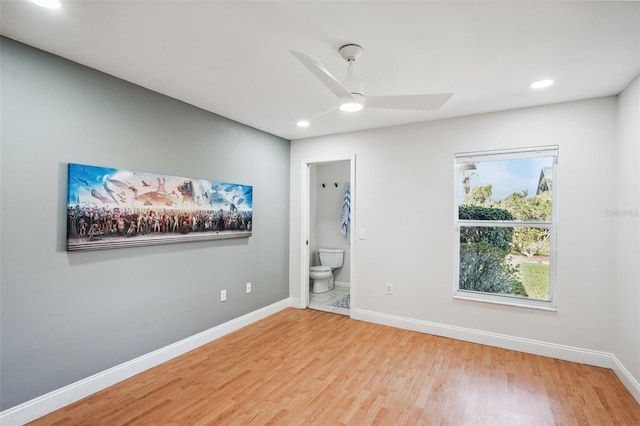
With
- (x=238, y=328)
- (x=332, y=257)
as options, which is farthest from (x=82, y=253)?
(x=332, y=257)

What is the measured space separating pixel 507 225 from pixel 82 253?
393 centimetres

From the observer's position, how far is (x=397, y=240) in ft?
12.4

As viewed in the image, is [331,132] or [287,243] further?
[287,243]

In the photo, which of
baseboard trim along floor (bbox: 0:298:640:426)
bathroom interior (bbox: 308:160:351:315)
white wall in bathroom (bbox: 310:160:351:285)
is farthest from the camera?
white wall in bathroom (bbox: 310:160:351:285)

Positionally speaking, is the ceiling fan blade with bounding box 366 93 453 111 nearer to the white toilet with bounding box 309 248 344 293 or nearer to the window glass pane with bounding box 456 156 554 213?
the window glass pane with bounding box 456 156 554 213

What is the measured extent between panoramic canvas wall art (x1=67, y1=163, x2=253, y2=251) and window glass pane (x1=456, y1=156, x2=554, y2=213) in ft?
8.76

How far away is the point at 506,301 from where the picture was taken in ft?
10.7

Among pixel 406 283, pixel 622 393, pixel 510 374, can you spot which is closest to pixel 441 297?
pixel 406 283

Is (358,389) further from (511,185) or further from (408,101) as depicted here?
(511,185)

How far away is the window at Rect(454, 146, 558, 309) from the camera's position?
3.13 meters

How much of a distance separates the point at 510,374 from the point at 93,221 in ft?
12.0

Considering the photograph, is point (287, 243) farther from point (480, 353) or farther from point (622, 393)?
point (622, 393)

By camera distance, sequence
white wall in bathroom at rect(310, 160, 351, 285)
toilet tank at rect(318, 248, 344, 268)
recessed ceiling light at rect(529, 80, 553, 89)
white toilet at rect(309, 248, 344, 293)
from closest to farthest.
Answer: recessed ceiling light at rect(529, 80, 553, 89), white toilet at rect(309, 248, 344, 293), toilet tank at rect(318, 248, 344, 268), white wall in bathroom at rect(310, 160, 351, 285)

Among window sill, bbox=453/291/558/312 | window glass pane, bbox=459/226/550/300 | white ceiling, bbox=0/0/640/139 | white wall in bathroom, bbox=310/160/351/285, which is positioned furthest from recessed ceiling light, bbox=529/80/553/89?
white wall in bathroom, bbox=310/160/351/285
